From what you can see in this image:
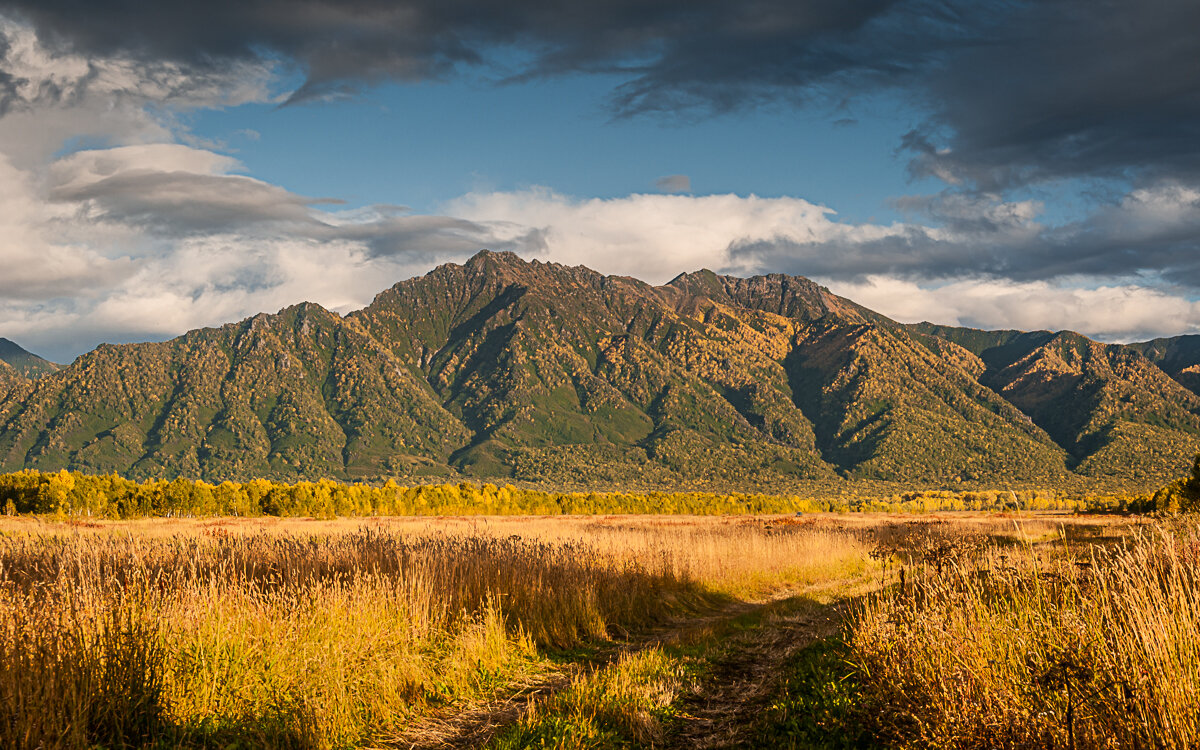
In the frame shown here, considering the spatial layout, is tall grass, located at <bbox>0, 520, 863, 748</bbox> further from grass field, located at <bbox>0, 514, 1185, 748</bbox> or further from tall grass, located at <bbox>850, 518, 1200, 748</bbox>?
tall grass, located at <bbox>850, 518, 1200, 748</bbox>

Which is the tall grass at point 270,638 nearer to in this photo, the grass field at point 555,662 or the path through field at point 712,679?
the grass field at point 555,662

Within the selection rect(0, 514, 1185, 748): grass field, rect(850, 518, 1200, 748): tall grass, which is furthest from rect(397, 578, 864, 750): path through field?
rect(850, 518, 1200, 748): tall grass

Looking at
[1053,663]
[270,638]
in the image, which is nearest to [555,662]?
[270,638]

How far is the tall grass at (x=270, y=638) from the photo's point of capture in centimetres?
709

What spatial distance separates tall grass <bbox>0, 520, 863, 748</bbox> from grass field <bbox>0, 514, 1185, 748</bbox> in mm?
31

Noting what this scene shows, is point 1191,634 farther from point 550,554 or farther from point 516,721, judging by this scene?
point 550,554

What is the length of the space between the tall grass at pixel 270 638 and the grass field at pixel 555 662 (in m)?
0.03

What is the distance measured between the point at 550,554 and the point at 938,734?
1225 cm

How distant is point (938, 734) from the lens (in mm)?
6391

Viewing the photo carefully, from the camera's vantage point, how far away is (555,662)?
12.4 m

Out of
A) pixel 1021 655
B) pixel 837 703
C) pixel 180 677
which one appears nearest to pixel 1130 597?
pixel 1021 655

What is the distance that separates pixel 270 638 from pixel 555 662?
480cm

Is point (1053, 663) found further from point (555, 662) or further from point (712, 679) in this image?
point (555, 662)

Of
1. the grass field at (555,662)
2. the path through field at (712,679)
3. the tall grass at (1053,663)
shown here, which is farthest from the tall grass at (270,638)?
the tall grass at (1053,663)
